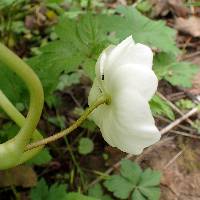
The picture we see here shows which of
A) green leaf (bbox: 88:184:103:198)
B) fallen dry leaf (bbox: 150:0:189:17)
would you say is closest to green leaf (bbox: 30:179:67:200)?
green leaf (bbox: 88:184:103:198)

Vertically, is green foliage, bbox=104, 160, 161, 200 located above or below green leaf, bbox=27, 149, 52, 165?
below

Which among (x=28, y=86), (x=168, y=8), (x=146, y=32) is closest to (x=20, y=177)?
(x=146, y=32)

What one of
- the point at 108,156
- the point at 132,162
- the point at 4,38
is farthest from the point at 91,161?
the point at 4,38

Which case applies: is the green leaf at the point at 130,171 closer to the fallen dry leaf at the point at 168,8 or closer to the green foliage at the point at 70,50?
the green foliage at the point at 70,50

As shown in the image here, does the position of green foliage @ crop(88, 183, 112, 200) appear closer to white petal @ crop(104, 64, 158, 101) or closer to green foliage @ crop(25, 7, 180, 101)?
green foliage @ crop(25, 7, 180, 101)

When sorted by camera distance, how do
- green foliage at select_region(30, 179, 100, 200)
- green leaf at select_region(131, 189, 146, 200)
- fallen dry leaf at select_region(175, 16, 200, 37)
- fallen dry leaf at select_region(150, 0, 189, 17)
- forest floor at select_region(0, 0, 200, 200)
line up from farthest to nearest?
fallen dry leaf at select_region(150, 0, 189, 17) → fallen dry leaf at select_region(175, 16, 200, 37) → forest floor at select_region(0, 0, 200, 200) → green leaf at select_region(131, 189, 146, 200) → green foliage at select_region(30, 179, 100, 200)

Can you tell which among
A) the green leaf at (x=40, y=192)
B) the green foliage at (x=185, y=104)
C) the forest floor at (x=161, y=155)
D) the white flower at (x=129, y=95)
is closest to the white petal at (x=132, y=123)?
the white flower at (x=129, y=95)
